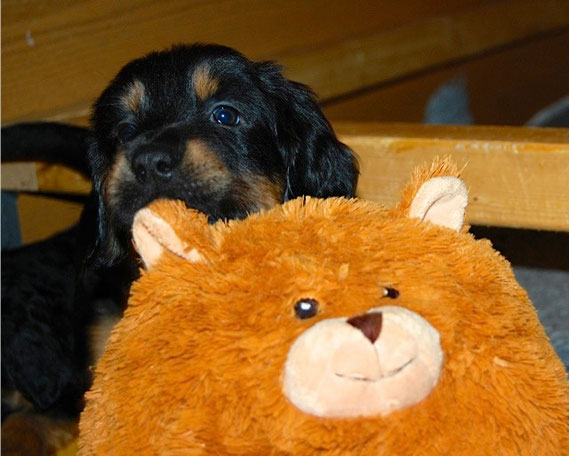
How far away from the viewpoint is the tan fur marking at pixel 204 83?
5.61ft

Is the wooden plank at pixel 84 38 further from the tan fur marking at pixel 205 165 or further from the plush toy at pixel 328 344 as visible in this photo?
the plush toy at pixel 328 344

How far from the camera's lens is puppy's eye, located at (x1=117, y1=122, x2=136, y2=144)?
1750 mm

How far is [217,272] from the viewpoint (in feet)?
3.13

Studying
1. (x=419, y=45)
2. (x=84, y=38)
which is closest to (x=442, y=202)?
(x=84, y=38)

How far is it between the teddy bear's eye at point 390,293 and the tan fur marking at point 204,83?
2.97 feet

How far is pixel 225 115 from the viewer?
173 cm

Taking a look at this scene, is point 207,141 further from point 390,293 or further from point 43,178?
point 43,178

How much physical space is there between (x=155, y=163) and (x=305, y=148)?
525 mm

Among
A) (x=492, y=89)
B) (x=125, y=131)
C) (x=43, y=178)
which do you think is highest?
(x=125, y=131)

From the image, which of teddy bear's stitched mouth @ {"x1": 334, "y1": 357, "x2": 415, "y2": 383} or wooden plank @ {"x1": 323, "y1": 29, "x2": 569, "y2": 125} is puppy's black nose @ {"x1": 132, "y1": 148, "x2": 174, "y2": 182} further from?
wooden plank @ {"x1": 323, "y1": 29, "x2": 569, "y2": 125}

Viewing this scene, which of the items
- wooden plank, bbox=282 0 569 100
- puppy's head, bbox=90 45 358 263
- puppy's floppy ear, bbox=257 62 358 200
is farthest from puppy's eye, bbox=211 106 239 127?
wooden plank, bbox=282 0 569 100

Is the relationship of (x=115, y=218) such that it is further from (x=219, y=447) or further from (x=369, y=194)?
(x=219, y=447)

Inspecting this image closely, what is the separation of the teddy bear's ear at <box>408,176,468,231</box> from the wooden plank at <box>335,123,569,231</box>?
560mm

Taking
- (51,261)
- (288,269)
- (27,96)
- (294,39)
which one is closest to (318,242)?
(288,269)
